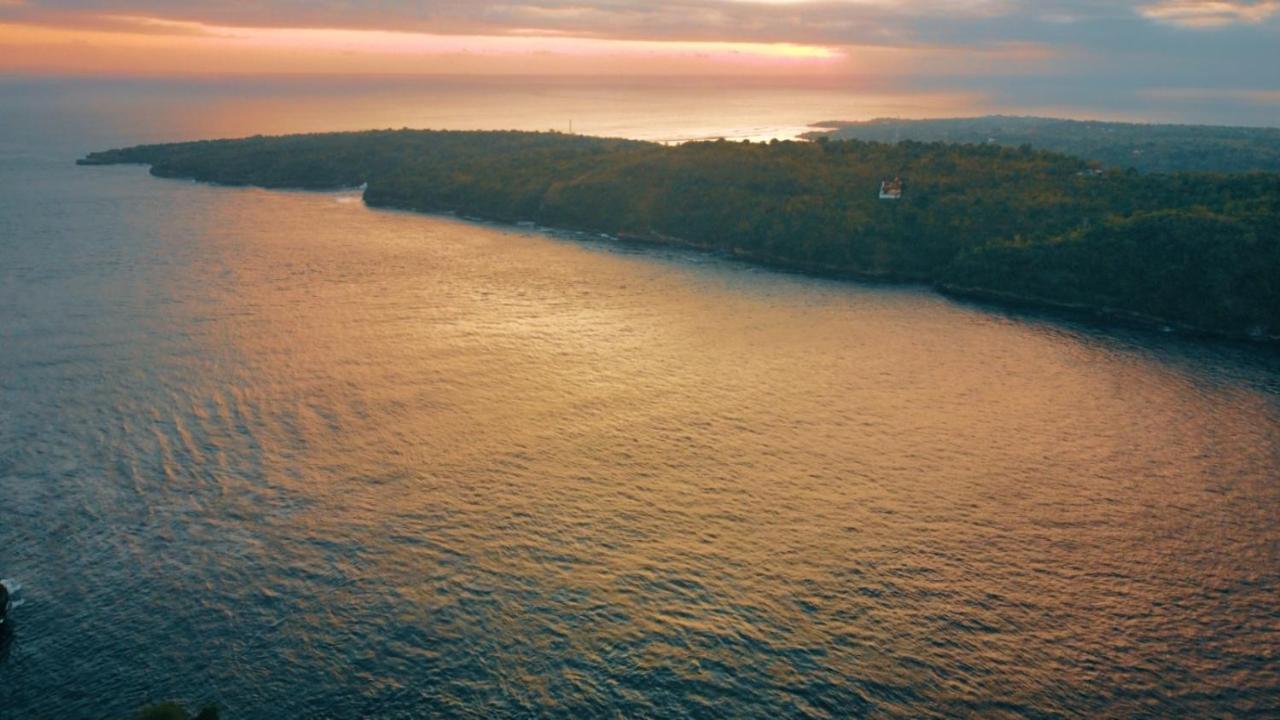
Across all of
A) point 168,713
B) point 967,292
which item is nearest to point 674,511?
point 168,713

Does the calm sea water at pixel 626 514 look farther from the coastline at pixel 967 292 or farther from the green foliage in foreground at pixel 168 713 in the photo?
the green foliage in foreground at pixel 168 713

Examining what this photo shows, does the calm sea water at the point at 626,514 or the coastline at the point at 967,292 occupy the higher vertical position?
the coastline at the point at 967,292

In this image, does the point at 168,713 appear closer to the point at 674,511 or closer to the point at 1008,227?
the point at 674,511

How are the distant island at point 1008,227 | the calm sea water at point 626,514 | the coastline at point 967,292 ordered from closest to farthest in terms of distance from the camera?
the calm sea water at point 626,514
the coastline at point 967,292
the distant island at point 1008,227

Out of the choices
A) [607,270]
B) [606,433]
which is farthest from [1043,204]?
[606,433]

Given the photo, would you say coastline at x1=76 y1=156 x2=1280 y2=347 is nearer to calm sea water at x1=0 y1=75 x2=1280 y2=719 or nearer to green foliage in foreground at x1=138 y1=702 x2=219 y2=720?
calm sea water at x1=0 y1=75 x2=1280 y2=719

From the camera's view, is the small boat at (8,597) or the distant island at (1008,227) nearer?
the small boat at (8,597)

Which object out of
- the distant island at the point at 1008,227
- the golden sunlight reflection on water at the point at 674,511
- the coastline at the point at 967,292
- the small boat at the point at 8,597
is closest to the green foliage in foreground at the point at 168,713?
the golden sunlight reflection on water at the point at 674,511
